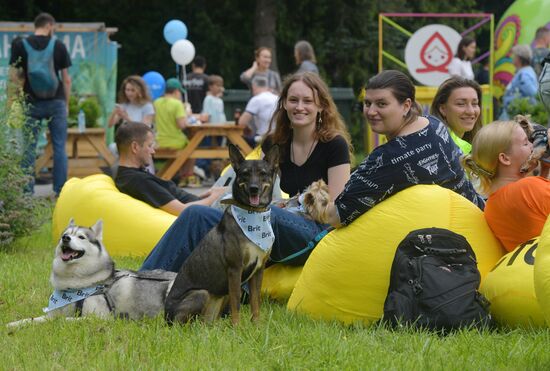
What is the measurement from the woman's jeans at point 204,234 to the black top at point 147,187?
1600 mm

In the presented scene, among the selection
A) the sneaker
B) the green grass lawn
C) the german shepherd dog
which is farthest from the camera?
the sneaker

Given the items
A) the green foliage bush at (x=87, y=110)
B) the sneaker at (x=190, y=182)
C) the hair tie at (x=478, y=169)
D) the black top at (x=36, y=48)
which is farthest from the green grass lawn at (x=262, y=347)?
the green foliage bush at (x=87, y=110)

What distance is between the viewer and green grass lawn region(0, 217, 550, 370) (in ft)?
14.3

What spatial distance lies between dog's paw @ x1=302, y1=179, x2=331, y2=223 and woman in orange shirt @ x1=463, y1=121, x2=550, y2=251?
97 centimetres

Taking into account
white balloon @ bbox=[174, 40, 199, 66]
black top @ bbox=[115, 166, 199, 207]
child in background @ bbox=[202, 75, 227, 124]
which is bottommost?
child in background @ bbox=[202, 75, 227, 124]

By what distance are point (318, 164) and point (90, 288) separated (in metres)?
1.79

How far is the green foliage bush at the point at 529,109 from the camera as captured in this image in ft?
41.5

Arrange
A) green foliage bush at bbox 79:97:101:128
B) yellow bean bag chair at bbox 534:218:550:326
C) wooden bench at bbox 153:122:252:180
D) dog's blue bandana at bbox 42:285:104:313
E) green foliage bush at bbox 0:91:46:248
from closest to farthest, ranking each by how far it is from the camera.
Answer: yellow bean bag chair at bbox 534:218:550:326
dog's blue bandana at bbox 42:285:104:313
green foliage bush at bbox 0:91:46:248
wooden bench at bbox 153:122:252:180
green foliage bush at bbox 79:97:101:128

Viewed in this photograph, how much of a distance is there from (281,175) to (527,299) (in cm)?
217

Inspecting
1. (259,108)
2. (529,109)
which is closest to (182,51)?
(259,108)

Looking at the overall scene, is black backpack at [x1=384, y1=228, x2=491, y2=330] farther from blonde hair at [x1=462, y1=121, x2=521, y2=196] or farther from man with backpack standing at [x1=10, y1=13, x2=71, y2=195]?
man with backpack standing at [x1=10, y1=13, x2=71, y2=195]

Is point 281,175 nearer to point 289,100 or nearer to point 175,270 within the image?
point 289,100

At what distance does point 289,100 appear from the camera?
21.6ft

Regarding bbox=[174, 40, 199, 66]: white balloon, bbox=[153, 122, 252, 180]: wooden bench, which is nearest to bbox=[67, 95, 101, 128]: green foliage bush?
bbox=[153, 122, 252, 180]: wooden bench
